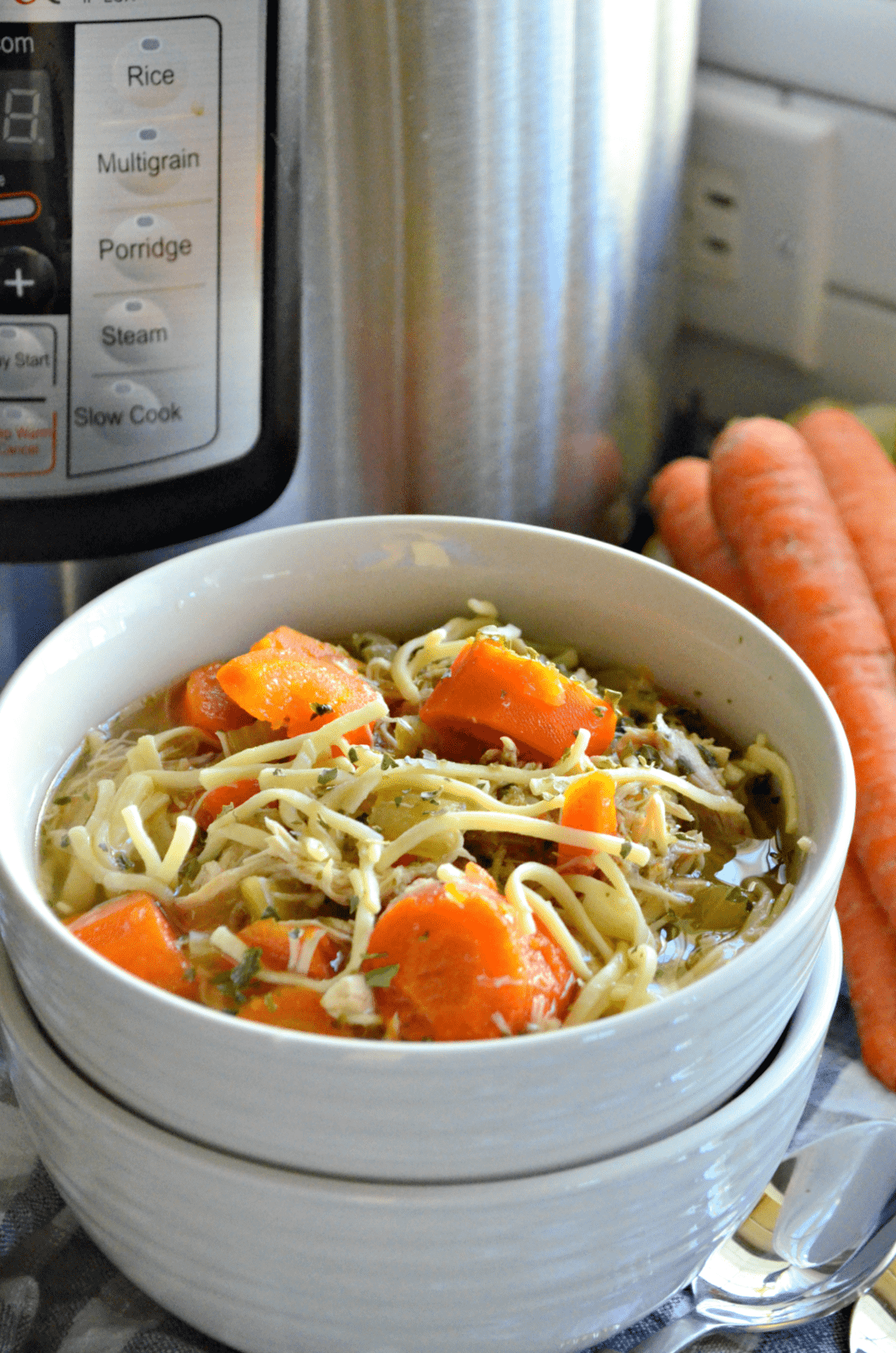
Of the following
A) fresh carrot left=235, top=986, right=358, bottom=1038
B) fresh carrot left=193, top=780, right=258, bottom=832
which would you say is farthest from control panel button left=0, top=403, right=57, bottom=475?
fresh carrot left=235, top=986, right=358, bottom=1038

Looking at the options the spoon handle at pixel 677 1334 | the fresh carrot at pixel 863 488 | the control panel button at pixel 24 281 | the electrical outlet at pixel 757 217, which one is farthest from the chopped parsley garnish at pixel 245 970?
the electrical outlet at pixel 757 217

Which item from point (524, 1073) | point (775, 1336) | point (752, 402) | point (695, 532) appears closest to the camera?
point (524, 1073)

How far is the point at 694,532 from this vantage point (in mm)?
1082

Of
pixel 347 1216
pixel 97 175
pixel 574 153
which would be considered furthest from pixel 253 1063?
pixel 574 153

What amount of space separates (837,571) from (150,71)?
0.56 metres

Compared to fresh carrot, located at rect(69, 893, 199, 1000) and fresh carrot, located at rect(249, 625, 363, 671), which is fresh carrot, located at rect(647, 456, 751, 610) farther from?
fresh carrot, located at rect(69, 893, 199, 1000)

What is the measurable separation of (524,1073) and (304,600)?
39 centimetres

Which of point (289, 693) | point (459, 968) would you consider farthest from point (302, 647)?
point (459, 968)

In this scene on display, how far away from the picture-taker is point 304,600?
0.80 meters

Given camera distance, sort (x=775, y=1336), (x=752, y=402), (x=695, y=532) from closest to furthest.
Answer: (x=775, y=1336) → (x=695, y=532) → (x=752, y=402)

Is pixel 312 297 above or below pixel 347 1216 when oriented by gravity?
above

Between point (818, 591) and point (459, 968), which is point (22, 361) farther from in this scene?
point (818, 591)

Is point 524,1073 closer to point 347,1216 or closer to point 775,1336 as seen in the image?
point 347,1216

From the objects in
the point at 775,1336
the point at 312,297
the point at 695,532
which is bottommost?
the point at 775,1336
